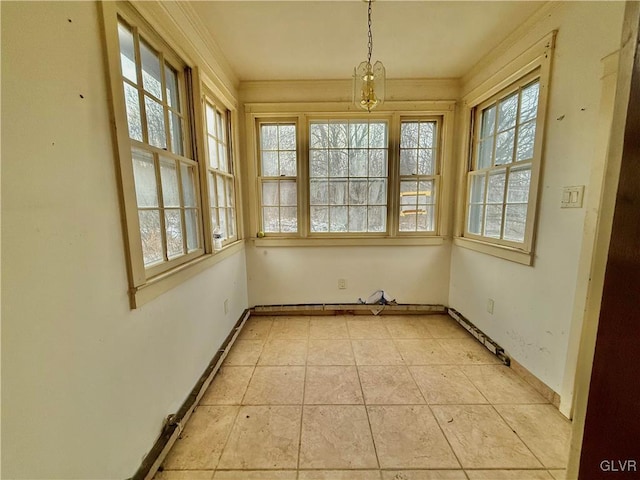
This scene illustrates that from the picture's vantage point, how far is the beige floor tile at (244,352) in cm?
203

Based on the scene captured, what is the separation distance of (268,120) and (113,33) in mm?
1801

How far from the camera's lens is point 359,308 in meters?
2.90

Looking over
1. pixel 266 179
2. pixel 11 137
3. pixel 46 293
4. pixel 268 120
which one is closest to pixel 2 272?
pixel 46 293

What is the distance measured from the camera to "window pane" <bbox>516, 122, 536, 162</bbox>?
1.77 meters

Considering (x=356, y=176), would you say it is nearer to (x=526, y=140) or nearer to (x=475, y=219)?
(x=475, y=219)

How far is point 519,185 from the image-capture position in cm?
191

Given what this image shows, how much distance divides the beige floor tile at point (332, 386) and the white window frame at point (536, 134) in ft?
4.93

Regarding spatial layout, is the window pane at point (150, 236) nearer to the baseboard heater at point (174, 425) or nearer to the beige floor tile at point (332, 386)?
the baseboard heater at point (174, 425)

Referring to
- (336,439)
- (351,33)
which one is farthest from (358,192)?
(336,439)

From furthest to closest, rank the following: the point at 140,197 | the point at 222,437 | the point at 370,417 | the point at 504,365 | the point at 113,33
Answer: the point at 504,365 → the point at 370,417 → the point at 222,437 → the point at 140,197 → the point at 113,33

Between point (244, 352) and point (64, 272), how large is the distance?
163cm

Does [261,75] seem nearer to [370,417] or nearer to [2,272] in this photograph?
[2,272]

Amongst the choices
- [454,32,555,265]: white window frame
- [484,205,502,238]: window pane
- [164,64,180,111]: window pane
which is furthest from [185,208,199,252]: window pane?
[484,205,502,238]: window pane

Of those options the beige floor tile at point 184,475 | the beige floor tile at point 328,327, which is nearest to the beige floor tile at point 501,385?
the beige floor tile at point 328,327
